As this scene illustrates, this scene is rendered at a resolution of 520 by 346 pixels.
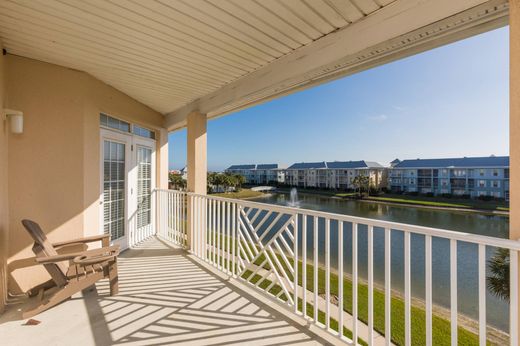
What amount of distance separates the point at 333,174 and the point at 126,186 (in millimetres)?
42873

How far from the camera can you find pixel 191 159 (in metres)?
4.36

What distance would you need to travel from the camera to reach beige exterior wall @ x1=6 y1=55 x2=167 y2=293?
264 cm

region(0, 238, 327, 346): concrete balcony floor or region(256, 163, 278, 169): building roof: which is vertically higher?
region(256, 163, 278, 169): building roof

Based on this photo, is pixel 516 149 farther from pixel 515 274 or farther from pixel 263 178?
pixel 263 178

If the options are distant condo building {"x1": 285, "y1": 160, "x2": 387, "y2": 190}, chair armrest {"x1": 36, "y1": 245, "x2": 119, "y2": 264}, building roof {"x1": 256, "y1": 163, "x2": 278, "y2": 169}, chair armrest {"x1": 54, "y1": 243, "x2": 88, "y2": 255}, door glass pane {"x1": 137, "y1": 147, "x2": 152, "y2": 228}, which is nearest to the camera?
chair armrest {"x1": 36, "y1": 245, "x2": 119, "y2": 264}

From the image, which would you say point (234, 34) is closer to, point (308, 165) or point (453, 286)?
point (453, 286)

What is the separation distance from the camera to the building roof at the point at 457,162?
2491 cm

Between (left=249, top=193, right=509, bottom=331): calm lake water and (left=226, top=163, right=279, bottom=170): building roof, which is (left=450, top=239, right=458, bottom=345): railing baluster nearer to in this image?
(left=249, top=193, right=509, bottom=331): calm lake water

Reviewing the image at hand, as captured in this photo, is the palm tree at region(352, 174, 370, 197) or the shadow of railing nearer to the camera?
the shadow of railing

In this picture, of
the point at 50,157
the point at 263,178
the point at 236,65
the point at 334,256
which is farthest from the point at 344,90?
the point at 263,178

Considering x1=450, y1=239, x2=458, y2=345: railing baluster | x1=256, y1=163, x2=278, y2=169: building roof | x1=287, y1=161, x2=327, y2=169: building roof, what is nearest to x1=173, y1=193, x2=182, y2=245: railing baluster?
x1=450, y1=239, x2=458, y2=345: railing baluster

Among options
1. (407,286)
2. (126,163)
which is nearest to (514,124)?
(407,286)

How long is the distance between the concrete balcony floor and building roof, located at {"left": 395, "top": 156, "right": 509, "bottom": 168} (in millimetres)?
28985

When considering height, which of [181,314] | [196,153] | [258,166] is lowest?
[181,314]
